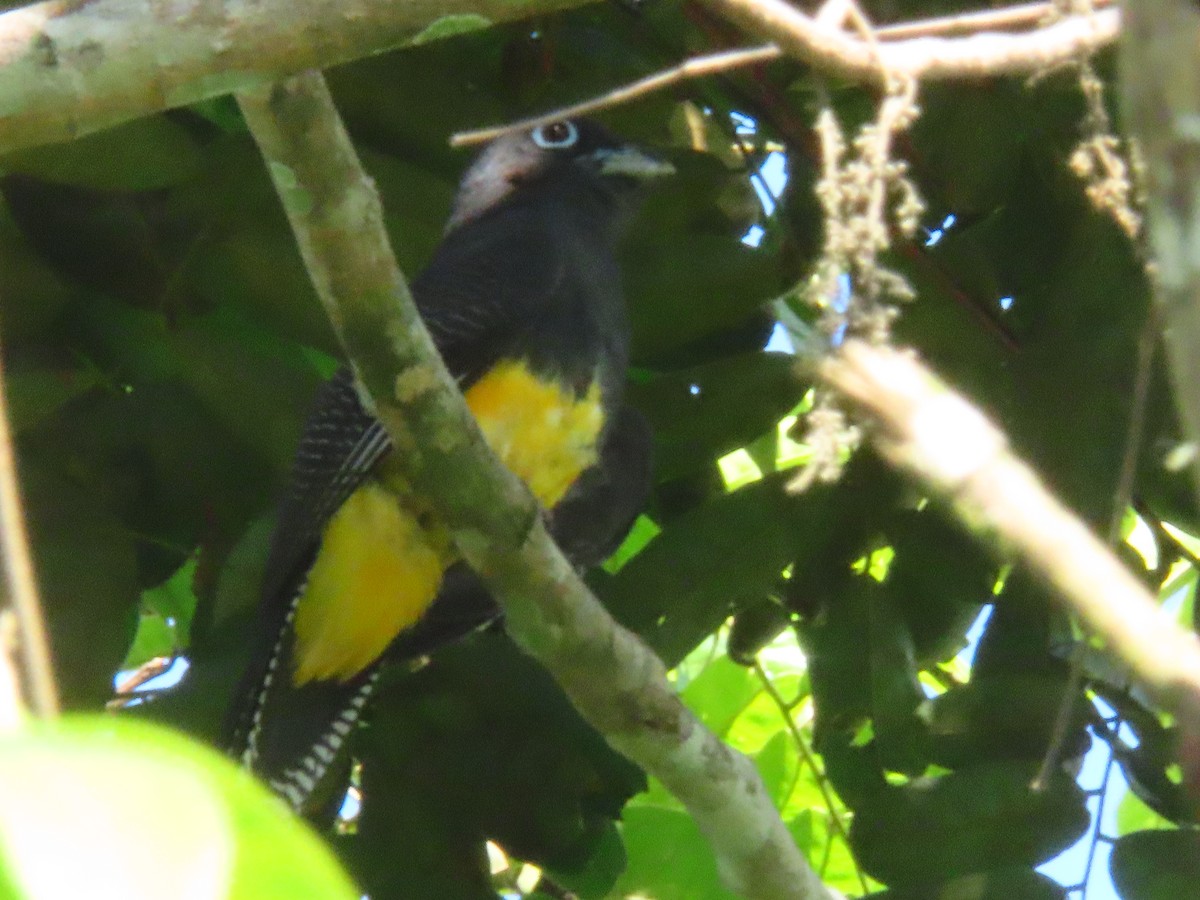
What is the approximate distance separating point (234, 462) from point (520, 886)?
139 centimetres

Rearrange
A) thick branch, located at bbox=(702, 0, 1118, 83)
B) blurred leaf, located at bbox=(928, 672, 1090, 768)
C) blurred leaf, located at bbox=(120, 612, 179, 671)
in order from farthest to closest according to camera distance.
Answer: blurred leaf, located at bbox=(120, 612, 179, 671), blurred leaf, located at bbox=(928, 672, 1090, 768), thick branch, located at bbox=(702, 0, 1118, 83)

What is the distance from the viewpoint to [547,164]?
4879 millimetres

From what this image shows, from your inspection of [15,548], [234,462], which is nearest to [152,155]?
[234,462]

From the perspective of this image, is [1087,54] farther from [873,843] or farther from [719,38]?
[719,38]

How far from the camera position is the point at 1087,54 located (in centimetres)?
171

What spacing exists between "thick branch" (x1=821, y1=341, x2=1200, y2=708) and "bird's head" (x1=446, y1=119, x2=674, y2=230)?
11.4ft

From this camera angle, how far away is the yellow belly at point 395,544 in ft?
12.9

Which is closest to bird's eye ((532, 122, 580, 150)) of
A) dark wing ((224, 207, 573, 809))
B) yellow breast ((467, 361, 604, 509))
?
dark wing ((224, 207, 573, 809))

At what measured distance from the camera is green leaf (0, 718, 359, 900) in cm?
61

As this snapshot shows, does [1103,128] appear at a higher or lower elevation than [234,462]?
higher

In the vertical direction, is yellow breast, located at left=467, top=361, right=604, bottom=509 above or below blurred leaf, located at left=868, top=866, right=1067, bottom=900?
above

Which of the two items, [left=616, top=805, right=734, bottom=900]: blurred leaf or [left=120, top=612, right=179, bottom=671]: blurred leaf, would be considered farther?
[left=120, top=612, right=179, bottom=671]: blurred leaf

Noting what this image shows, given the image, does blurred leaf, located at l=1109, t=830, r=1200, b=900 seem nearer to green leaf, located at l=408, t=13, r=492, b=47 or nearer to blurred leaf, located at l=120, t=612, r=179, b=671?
green leaf, located at l=408, t=13, r=492, b=47

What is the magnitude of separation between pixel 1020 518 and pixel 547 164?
14.1 ft
